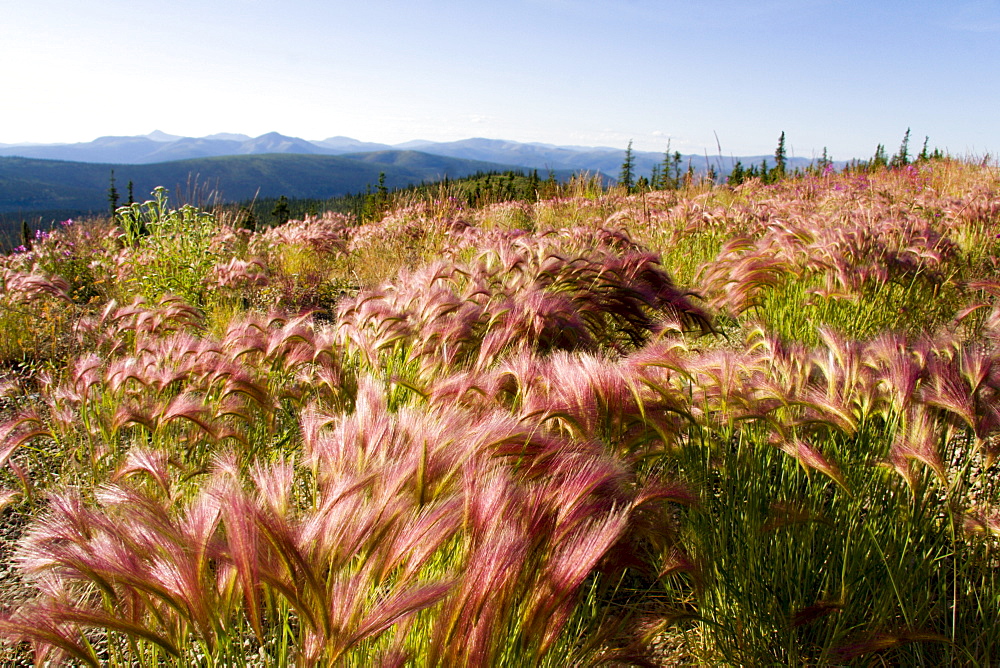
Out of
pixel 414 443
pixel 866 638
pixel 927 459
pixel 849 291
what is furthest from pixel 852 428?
pixel 849 291

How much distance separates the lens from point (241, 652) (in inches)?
38.8

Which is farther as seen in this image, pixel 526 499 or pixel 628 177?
pixel 628 177

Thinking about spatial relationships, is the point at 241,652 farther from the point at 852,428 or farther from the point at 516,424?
the point at 852,428

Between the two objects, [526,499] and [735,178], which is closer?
[526,499]

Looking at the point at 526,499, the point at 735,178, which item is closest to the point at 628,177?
the point at 735,178

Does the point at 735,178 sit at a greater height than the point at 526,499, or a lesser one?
greater

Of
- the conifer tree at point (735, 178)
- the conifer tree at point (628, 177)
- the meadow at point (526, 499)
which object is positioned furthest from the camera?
the conifer tree at point (735, 178)

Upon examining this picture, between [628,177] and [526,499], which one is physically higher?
[628,177]

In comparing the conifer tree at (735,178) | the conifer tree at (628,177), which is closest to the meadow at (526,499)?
the conifer tree at (628,177)

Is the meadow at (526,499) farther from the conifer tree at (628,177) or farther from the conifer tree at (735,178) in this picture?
the conifer tree at (735,178)

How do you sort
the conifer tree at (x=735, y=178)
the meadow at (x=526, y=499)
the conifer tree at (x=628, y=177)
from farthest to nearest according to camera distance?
the conifer tree at (x=735, y=178) < the conifer tree at (x=628, y=177) < the meadow at (x=526, y=499)

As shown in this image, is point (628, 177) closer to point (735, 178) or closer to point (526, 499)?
point (735, 178)

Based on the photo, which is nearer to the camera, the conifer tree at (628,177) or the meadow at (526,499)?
the meadow at (526,499)

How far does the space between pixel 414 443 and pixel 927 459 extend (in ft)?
4.06
